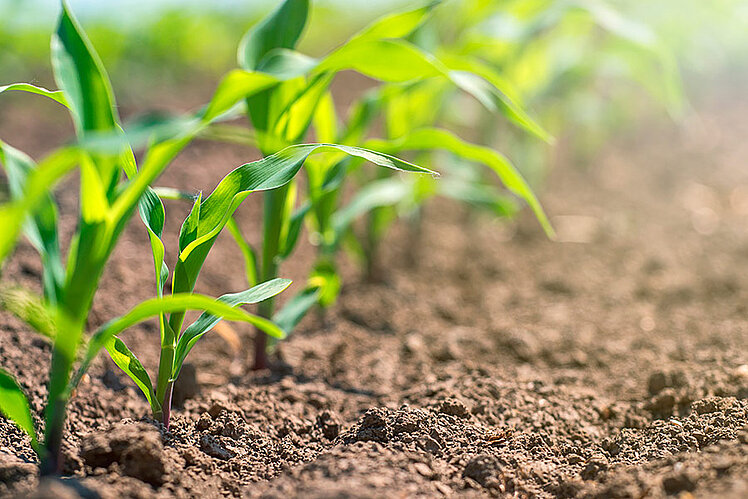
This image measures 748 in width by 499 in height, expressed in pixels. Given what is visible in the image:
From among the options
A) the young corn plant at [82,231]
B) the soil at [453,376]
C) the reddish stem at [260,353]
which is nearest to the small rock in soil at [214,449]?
the soil at [453,376]

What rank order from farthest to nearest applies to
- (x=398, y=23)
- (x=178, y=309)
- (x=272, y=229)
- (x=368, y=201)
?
(x=368, y=201) → (x=272, y=229) → (x=398, y=23) → (x=178, y=309)

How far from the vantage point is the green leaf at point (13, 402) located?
35.1 inches

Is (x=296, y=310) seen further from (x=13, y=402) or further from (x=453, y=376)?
(x=13, y=402)

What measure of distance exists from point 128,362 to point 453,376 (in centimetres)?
65

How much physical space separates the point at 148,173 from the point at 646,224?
7.31 feet

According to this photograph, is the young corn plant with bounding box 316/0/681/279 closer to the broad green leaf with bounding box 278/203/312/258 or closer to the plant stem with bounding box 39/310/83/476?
the broad green leaf with bounding box 278/203/312/258

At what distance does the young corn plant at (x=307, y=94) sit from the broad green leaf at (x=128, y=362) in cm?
30

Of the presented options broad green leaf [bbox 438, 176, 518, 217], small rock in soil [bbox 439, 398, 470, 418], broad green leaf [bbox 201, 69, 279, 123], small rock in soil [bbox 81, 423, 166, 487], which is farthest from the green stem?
broad green leaf [bbox 438, 176, 518, 217]

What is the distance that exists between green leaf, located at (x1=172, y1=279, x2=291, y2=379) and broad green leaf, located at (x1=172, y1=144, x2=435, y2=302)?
2.7 inches

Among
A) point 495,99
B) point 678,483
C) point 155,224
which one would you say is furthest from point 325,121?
point 678,483

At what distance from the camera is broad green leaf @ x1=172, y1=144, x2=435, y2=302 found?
95 cm

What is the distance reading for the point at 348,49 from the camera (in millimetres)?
997

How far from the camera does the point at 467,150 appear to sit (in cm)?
123

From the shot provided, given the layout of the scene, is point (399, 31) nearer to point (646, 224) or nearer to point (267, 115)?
point (267, 115)
